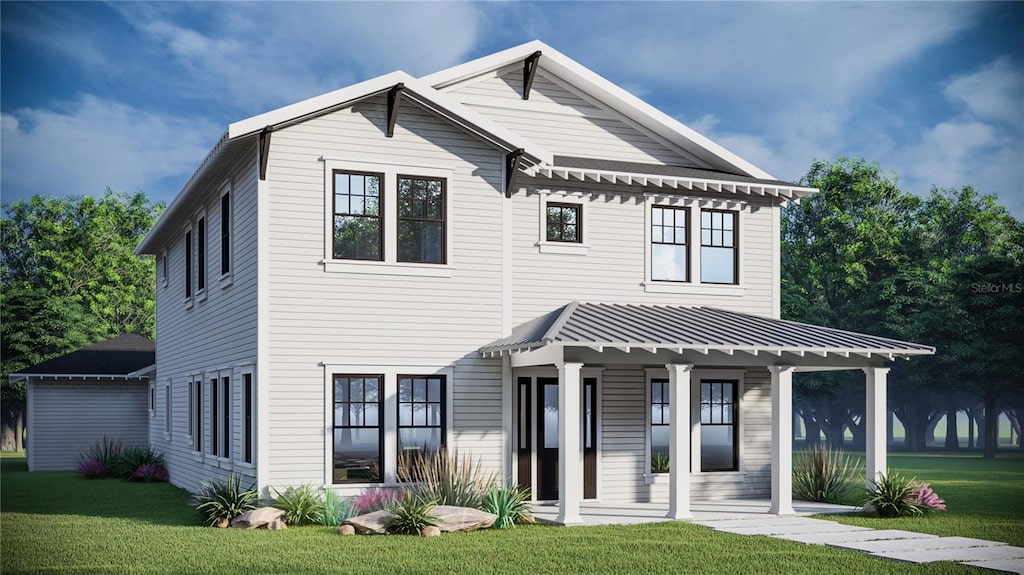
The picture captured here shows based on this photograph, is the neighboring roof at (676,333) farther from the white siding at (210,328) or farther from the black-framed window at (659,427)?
the white siding at (210,328)

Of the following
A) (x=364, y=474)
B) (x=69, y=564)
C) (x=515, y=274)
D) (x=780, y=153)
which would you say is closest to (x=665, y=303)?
(x=515, y=274)

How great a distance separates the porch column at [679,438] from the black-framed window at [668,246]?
3937 mm

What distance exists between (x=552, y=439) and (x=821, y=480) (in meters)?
5.35

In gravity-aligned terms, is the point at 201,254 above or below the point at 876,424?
above

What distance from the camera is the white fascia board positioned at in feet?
53.0

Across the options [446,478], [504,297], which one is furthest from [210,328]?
[446,478]

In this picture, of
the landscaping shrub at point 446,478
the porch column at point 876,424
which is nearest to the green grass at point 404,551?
the landscaping shrub at point 446,478

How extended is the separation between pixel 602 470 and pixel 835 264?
118ft

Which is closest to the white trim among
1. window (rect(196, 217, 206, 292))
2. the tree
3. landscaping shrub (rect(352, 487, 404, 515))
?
landscaping shrub (rect(352, 487, 404, 515))

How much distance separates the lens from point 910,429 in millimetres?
59625

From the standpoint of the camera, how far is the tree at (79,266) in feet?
163

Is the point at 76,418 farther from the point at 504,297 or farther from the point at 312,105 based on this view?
the point at 312,105

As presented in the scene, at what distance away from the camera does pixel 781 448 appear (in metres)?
17.4

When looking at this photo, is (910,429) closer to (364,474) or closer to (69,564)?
(364,474)
